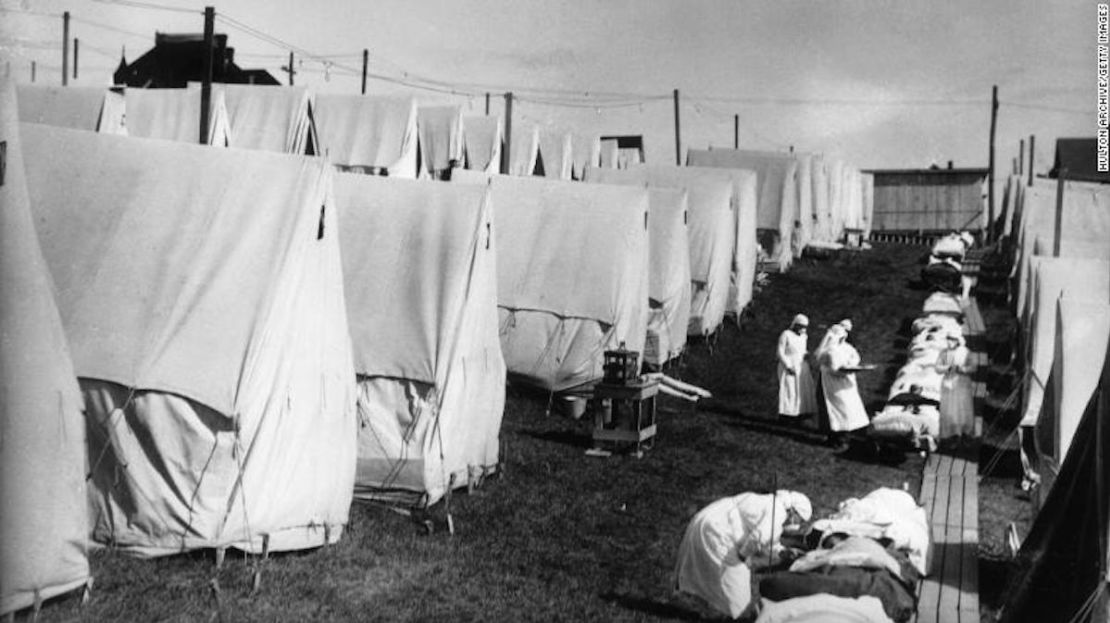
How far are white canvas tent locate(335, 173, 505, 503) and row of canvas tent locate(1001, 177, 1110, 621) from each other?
6753mm

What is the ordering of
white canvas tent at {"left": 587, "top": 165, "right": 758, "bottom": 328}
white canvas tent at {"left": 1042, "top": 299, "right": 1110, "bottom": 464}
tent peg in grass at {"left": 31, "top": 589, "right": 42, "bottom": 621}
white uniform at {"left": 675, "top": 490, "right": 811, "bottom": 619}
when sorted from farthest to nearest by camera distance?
white canvas tent at {"left": 587, "top": 165, "right": 758, "bottom": 328}, white canvas tent at {"left": 1042, "top": 299, "right": 1110, "bottom": 464}, white uniform at {"left": 675, "top": 490, "right": 811, "bottom": 619}, tent peg in grass at {"left": 31, "top": 589, "right": 42, "bottom": 621}

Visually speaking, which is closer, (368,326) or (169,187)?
(169,187)

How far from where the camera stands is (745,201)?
32188 mm

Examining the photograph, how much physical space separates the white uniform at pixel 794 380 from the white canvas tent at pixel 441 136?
1664cm

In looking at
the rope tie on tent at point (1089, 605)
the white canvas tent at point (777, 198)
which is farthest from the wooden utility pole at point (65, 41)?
the rope tie on tent at point (1089, 605)

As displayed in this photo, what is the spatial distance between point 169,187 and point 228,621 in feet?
16.5

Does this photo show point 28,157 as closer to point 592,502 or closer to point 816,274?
point 592,502

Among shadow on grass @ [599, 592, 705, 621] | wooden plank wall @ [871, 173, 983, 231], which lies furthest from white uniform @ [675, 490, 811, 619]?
wooden plank wall @ [871, 173, 983, 231]

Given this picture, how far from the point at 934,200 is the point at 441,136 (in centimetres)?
2566

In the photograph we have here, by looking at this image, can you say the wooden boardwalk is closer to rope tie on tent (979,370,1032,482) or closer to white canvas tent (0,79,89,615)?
rope tie on tent (979,370,1032,482)

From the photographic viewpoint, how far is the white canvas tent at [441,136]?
3631 cm

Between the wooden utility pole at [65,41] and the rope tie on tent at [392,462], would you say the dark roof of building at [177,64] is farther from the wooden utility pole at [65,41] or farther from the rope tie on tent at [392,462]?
the rope tie on tent at [392,462]

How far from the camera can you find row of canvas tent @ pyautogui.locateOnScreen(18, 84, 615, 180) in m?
28.7

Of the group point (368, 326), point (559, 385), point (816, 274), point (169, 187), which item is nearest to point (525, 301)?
point (559, 385)
